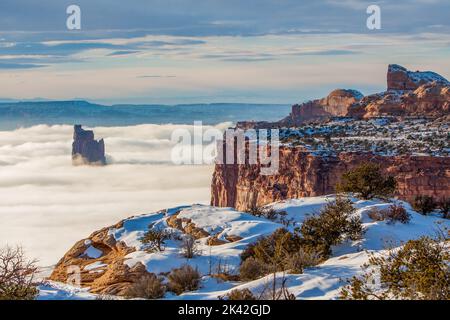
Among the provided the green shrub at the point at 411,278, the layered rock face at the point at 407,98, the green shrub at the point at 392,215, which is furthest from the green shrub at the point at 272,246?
the layered rock face at the point at 407,98

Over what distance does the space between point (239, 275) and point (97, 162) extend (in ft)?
593

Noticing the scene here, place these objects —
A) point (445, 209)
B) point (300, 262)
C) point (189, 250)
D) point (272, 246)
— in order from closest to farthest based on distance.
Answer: point (300, 262) < point (189, 250) < point (272, 246) < point (445, 209)

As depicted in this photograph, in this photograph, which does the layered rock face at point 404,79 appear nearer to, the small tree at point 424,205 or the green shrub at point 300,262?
the small tree at point 424,205

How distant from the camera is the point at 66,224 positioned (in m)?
131

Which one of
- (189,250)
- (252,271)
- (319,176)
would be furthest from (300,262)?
(319,176)

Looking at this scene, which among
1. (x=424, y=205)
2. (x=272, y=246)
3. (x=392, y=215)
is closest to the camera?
(x=272, y=246)

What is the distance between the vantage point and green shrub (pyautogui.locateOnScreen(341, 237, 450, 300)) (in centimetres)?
1044

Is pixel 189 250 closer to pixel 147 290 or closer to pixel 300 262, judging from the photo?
pixel 147 290

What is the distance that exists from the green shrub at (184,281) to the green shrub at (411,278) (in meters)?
3.62

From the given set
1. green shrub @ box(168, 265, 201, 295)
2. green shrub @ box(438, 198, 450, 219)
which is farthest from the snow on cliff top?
green shrub @ box(168, 265, 201, 295)

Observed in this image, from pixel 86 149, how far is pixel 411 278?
179m

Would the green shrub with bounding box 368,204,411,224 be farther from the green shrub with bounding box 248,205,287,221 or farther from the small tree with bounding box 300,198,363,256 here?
the green shrub with bounding box 248,205,287,221

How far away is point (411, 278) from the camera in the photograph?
11.0 m

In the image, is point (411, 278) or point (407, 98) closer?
point (411, 278)
